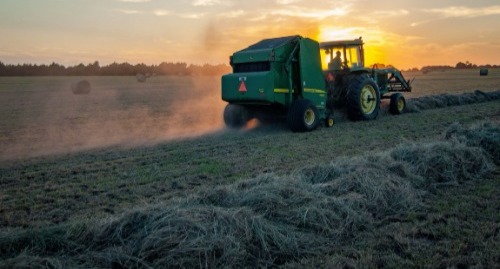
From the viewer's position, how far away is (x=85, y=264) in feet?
12.8

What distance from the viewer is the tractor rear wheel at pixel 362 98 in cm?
1378

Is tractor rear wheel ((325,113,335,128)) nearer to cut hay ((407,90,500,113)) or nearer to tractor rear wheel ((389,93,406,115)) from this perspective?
tractor rear wheel ((389,93,406,115))

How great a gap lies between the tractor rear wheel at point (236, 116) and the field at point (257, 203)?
1907mm

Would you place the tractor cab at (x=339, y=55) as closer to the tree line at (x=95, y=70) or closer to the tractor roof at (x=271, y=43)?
the tractor roof at (x=271, y=43)

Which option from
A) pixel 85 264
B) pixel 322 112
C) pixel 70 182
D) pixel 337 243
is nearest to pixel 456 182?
pixel 337 243

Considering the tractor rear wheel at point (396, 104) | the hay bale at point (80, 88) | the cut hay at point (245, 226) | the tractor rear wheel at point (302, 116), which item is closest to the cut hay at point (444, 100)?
the tractor rear wheel at point (396, 104)

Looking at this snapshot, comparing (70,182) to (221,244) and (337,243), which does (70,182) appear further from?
(337,243)

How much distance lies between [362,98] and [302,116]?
125 inches

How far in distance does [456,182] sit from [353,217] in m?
2.40

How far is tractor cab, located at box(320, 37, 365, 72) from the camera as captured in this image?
45.7ft

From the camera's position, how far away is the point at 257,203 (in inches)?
201

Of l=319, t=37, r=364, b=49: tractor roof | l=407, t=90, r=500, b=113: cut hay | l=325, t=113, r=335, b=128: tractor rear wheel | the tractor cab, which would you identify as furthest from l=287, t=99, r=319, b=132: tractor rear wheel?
l=407, t=90, r=500, b=113: cut hay

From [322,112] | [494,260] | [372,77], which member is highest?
[372,77]

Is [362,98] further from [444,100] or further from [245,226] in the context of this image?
[245,226]
